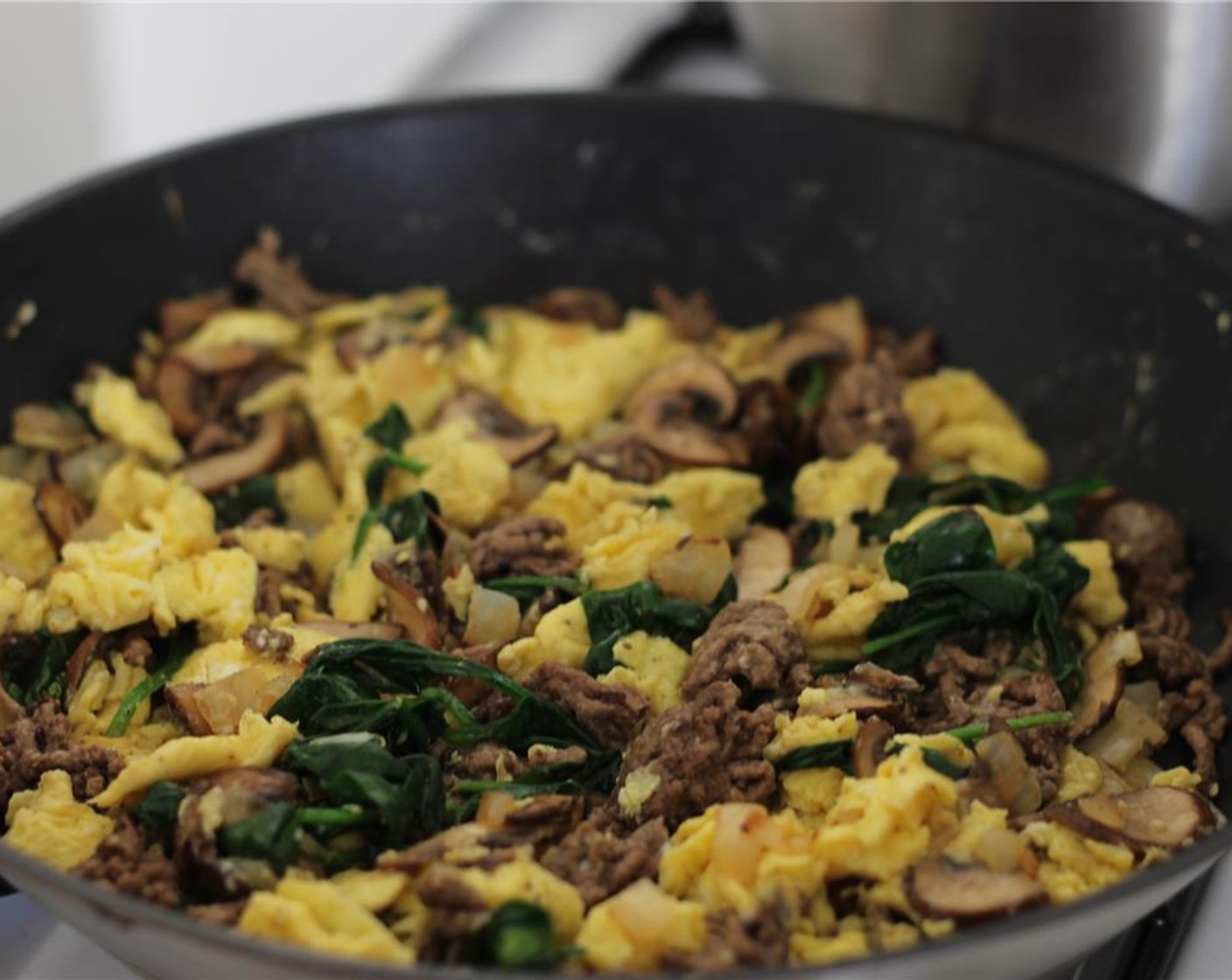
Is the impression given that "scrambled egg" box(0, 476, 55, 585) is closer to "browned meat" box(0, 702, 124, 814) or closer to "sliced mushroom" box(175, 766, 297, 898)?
"browned meat" box(0, 702, 124, 814)

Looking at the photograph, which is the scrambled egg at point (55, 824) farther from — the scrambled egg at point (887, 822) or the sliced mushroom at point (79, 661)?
the scrambled egg at point (887, 822)

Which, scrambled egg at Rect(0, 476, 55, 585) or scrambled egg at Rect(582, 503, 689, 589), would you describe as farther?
scrambled egg at Rect(0, 476, 55, 585)

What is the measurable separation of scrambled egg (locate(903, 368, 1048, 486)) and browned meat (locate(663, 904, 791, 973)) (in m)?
1.04

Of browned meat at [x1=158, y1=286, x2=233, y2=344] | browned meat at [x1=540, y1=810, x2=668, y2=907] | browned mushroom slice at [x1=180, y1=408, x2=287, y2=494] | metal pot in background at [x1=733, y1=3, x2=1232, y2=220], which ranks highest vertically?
metal pot in background at [x1=733, y1=3, x2=1232, y2=220]

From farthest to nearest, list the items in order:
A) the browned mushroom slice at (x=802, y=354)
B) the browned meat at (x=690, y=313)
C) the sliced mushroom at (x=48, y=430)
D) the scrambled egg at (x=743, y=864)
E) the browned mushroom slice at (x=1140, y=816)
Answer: the browned meat at (x=690, y=313) → the browned mushroom slice at (x=802, y=354) → the sliced mushroom at (x=48, y=430) → the browned mushroom slice at (x=1140, y=816) → the scrambled egg at (x=743, y=864)

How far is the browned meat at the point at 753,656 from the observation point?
1.93m

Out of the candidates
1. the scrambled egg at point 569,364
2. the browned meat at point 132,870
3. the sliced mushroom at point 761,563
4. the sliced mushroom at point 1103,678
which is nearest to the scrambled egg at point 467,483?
the scrambled egg at point 569,364

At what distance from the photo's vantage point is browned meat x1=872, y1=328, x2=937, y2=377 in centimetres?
264

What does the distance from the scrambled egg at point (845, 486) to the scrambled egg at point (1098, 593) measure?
290mm

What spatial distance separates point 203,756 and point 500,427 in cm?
87

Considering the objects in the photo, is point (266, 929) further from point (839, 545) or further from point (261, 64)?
point (261, 64)

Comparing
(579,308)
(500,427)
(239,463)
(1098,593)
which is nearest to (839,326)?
(579,308)

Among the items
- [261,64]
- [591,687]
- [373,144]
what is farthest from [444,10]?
[591,687]

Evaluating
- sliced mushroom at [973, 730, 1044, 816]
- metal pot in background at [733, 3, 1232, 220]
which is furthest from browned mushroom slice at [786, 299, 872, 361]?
sliced mushroom at [973, 730, 1044, 816]
